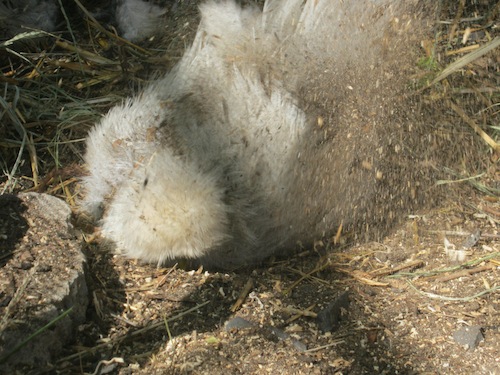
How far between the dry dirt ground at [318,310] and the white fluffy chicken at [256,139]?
12cm

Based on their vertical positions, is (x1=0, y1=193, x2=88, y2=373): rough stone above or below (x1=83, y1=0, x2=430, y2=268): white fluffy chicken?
below

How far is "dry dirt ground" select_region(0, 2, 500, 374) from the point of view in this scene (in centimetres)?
222

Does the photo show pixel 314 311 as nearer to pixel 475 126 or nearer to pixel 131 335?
pixel 131 335

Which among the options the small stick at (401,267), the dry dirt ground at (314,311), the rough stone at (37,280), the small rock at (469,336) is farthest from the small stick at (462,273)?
the rough stone at (37,280)

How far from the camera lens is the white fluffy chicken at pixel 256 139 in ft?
8.38

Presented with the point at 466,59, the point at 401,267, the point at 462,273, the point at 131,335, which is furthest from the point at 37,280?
the point at 466,59

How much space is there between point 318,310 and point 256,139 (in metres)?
0.71

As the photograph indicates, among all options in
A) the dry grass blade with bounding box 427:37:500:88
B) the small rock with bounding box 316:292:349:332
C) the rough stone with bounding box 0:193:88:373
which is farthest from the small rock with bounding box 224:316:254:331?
the dry grass blade with bounding box 427:37:500:88

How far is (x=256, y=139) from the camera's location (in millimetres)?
2664

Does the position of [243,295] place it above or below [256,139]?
below

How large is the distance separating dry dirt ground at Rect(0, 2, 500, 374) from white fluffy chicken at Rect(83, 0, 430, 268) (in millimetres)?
120

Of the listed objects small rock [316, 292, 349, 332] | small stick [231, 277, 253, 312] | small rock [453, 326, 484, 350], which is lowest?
small stick [231, 277, 253, 312]

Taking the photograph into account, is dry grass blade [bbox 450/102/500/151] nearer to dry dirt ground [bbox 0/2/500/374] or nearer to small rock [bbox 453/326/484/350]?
dry dirt ground [bbox 0/2/500/374]

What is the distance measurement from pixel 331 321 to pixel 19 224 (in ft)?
3.88
